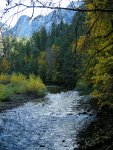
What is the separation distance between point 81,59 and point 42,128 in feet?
46.3

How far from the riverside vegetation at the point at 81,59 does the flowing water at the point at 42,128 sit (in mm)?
1017

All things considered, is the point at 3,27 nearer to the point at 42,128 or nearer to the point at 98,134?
the point at 98,134

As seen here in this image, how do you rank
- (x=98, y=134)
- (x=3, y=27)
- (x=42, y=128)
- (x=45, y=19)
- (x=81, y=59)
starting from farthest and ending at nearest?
(x=42, y=128) < (x=98, y=134) < (x=81, y=59) < (x=45, y=19) < (x=3, y=27)

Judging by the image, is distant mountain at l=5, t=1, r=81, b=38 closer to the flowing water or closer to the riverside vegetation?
the riverside vegetation

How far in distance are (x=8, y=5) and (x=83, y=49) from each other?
84cm

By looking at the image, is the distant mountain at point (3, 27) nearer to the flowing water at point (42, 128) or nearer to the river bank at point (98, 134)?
the river bank at point (98, 134)

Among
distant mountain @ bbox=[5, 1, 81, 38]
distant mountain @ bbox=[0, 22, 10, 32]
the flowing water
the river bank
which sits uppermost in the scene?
distant mountain @ bbox=[5, 1, 81, 38]

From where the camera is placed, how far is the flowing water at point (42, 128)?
1348 cm

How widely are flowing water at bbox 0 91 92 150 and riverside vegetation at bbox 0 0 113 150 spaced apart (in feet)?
3.34

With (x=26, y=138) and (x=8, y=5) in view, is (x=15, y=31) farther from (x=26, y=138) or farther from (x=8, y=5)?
(x=26, y=138)

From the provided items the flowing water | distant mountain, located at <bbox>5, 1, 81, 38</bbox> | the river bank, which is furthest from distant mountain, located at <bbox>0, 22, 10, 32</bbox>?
the flowing water

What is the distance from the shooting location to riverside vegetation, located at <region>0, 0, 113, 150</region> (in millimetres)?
3240

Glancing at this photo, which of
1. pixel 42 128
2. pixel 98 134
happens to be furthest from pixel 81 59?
pixel 42 128

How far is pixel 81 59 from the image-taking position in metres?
3.70
